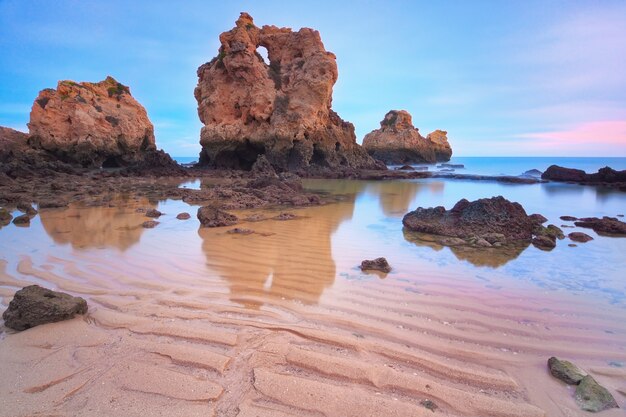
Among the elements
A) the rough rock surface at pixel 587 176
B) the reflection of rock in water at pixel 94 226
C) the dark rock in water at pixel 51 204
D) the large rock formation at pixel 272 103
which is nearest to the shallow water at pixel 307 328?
the reflection of rock in water at pixel 94 226

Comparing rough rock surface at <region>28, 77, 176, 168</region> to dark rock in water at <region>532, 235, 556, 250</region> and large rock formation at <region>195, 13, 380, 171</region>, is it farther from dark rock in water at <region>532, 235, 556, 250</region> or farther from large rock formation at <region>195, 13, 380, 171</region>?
dark rock in water at <region>532, 235, 556, 250</region>

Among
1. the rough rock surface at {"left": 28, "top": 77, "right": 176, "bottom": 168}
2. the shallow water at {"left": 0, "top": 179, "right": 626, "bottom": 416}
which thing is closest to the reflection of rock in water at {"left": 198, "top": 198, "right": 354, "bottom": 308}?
the shallow water at {"left": 0, "top": 179, "right": 626, "bottom": 416}

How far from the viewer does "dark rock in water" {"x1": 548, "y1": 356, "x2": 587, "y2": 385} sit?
2.49 m

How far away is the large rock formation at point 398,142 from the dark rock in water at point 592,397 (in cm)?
5282

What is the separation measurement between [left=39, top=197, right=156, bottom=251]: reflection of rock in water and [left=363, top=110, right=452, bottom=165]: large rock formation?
4696cm

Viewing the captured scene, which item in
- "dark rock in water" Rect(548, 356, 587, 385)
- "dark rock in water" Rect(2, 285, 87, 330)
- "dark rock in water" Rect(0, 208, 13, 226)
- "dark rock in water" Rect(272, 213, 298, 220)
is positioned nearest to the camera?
"dark rock in water" Rect(548, 356, 587, 385)

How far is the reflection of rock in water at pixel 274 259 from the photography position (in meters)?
4.16

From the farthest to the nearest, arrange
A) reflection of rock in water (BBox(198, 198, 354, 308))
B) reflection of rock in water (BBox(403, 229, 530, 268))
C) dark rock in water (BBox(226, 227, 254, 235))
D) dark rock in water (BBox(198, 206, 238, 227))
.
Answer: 1. dark rock in water (BBox(198, 206, 238, 227))
2. dark rock in water (BBox(226, 227, 254, 235))
3. reflection of rock in water (BBox(403, 229, 530, 268))
4. reflection of rock in water (BBox(198, 198, 354, 308))

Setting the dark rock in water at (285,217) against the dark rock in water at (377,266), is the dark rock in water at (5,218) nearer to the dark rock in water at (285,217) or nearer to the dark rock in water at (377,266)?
the dark rock in water at (285,217)

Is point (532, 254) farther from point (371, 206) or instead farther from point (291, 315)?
point (371, 206)

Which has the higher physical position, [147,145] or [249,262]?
[147,145]

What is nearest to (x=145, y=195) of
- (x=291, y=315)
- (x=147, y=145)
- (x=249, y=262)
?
(x=249, y=262)

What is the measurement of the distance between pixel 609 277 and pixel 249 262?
4.91 meters

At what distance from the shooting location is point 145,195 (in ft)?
45.4
